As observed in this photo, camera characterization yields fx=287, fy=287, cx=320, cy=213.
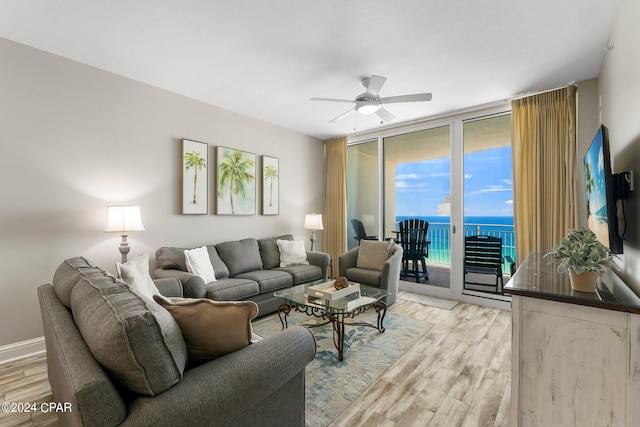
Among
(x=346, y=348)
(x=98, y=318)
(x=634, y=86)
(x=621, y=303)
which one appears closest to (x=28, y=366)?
(x=98, y=318)

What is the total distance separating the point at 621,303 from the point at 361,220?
4233mm

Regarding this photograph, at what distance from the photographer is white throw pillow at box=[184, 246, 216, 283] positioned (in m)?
3.12

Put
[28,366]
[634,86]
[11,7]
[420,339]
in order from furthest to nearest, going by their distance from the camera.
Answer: [420,339] < [28,366] < [11,7] < [634,86]

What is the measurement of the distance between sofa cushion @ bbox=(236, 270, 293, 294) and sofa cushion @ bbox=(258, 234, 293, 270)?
322 millimetres

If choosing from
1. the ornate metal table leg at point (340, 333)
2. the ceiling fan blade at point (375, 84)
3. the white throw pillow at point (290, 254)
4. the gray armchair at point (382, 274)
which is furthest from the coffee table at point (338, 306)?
the ceiling fan blade at point (375, 84)

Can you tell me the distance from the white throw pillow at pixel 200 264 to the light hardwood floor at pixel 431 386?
135cm

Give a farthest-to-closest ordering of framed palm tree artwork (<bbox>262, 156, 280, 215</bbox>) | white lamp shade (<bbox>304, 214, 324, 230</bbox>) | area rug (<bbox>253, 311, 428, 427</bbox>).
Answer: white lamp shade (<bbox>304, 214, 324, 230</bbox>) < framed palm tree artwork (<bbox>262, 156, 280, 215</bbox>) < area rug (<bbox>253, 311, 428, 427</bbox>)

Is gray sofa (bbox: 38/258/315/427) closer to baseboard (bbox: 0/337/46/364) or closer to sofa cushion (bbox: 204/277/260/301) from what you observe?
sofa cushion (bbox: 204/277/260/301)

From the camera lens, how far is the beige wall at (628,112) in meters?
1.56

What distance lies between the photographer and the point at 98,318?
1.01 m

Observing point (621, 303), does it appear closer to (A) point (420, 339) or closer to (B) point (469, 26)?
(A) point (420, 339)

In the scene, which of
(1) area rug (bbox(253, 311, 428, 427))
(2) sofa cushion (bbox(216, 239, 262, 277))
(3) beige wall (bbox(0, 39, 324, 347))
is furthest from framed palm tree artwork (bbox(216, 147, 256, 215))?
(1) area rug (bbox(253, 311, 428, 427))

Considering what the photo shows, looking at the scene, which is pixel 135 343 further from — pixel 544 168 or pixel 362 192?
pixel 362 192

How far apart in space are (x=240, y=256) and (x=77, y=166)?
1.92 m
